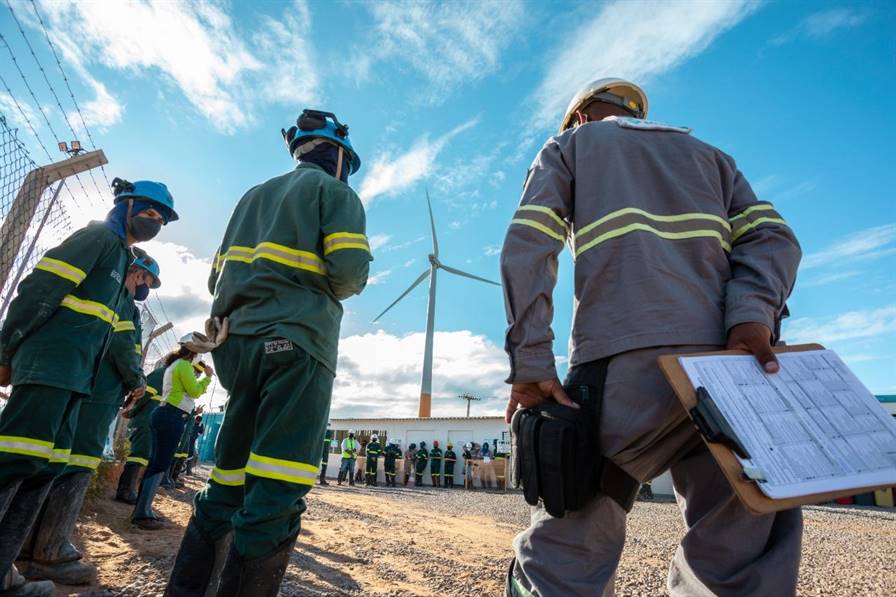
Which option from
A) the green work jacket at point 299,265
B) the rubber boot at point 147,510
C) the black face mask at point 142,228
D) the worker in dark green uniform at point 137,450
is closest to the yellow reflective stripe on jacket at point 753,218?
the green work jacket at point 299,265

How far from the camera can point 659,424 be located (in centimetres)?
144

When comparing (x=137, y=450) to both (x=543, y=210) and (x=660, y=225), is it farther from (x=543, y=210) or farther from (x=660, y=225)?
(x=660, y=225)

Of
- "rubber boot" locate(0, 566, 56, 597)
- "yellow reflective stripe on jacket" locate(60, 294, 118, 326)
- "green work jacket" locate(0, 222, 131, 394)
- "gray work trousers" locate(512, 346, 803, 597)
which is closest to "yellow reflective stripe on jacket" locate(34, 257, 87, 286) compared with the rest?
"green work jacket" locate(0, 222, 131, 394)

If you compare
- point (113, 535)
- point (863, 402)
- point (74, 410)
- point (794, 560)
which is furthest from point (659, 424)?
point (113, 535)

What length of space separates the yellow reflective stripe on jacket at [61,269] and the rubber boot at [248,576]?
1.81 m

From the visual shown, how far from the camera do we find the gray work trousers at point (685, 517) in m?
1.38

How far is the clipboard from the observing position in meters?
1.17

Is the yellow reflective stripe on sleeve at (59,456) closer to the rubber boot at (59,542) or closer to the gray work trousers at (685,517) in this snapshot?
the rubber boot at (59,542)

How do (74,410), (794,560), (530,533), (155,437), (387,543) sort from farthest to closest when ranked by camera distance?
(155,437) → (387,543) → (74,410) → (530,533) → (794,560)

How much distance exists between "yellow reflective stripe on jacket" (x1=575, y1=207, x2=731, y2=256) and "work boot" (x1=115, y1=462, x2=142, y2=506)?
6.20 metres

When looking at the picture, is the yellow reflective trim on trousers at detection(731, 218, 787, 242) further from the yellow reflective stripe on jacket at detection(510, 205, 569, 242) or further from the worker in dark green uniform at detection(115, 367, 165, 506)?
the worker in dark green uniform at detection(115, 367, 165, 506)

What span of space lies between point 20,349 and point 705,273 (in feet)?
10.5

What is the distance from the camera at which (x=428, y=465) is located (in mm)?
25188

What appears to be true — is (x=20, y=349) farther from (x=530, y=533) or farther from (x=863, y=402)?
(x=863, y=402)
